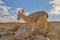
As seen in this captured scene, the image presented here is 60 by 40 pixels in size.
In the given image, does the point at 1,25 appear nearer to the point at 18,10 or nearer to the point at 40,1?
the point at 18,10

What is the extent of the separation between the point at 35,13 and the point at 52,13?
388mm

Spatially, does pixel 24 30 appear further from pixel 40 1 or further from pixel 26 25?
pixel 40 1

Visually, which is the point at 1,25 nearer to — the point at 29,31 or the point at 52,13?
the point at 29,31

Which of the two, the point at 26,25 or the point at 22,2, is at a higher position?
the point at 22,2

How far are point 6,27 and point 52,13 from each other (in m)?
1.09

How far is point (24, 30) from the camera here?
309 inches

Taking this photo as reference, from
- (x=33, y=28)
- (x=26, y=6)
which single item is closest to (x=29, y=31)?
(x=33, y=28)

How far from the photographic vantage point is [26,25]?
7.91 m

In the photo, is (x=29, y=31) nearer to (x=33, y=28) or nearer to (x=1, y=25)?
(x=33, y=28)

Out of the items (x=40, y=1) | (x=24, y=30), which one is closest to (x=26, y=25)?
(x=24, y=30)

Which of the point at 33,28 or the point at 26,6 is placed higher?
the point at 26,6

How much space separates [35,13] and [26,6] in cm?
27

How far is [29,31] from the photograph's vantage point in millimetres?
7828

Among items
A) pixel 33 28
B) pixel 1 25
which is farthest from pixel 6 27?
pixel 33 28
